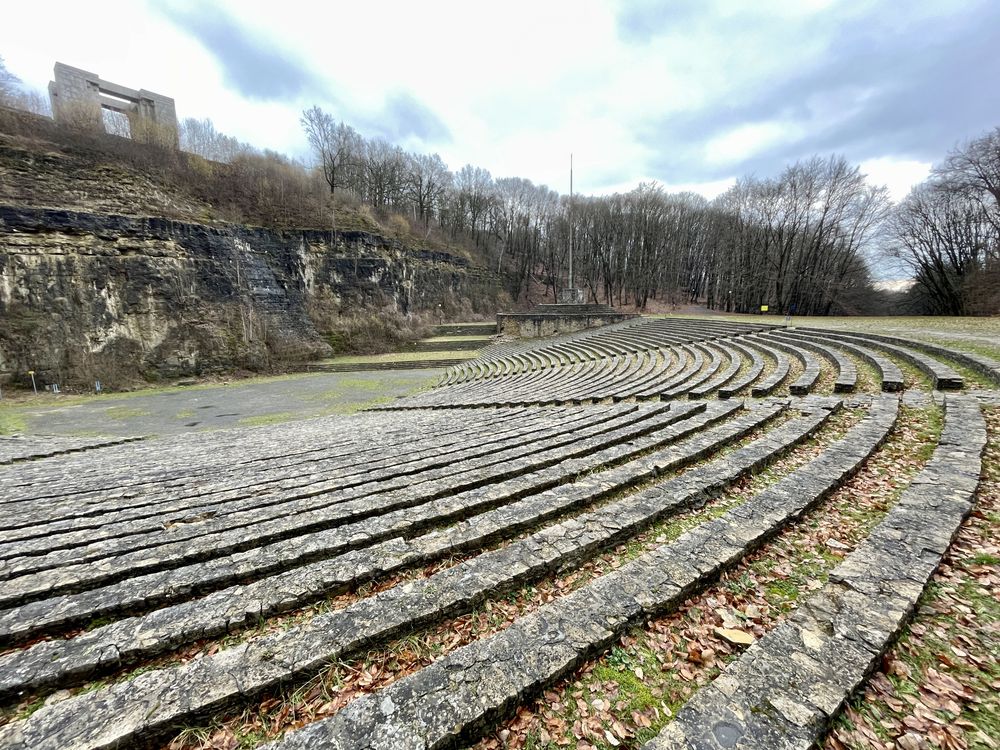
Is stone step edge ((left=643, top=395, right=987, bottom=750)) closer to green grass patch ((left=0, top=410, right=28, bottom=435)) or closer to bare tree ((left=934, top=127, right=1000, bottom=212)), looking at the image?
green grass patch ((left=0, top=410, right=28, bottom=435))

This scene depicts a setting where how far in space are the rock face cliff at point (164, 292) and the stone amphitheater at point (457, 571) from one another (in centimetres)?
2261

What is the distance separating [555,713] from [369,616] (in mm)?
1107

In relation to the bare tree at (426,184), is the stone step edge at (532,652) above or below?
below

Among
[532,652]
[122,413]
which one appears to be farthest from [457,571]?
[122,413]

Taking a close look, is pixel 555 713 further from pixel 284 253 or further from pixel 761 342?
pixel 284 253

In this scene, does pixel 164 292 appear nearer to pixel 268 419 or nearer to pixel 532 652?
pixel 268 419

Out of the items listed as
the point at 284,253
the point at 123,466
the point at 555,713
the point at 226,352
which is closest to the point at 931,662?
the point at 555,713

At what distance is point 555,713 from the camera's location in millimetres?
1675

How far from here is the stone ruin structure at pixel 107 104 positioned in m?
26.5

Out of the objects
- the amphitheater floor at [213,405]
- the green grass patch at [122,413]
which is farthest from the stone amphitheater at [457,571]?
the green grass patch at [122,413]

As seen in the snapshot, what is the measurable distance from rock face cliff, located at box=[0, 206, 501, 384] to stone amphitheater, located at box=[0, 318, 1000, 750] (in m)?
22.6

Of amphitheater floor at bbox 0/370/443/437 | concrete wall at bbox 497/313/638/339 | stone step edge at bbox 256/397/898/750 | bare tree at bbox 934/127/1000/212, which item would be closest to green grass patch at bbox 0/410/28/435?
amphitheater floor at bbox 0/370/443/437

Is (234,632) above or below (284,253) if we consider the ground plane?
below

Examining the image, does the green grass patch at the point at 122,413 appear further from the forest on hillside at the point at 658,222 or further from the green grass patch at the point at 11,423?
the forest on hillside at the point at 658,222
